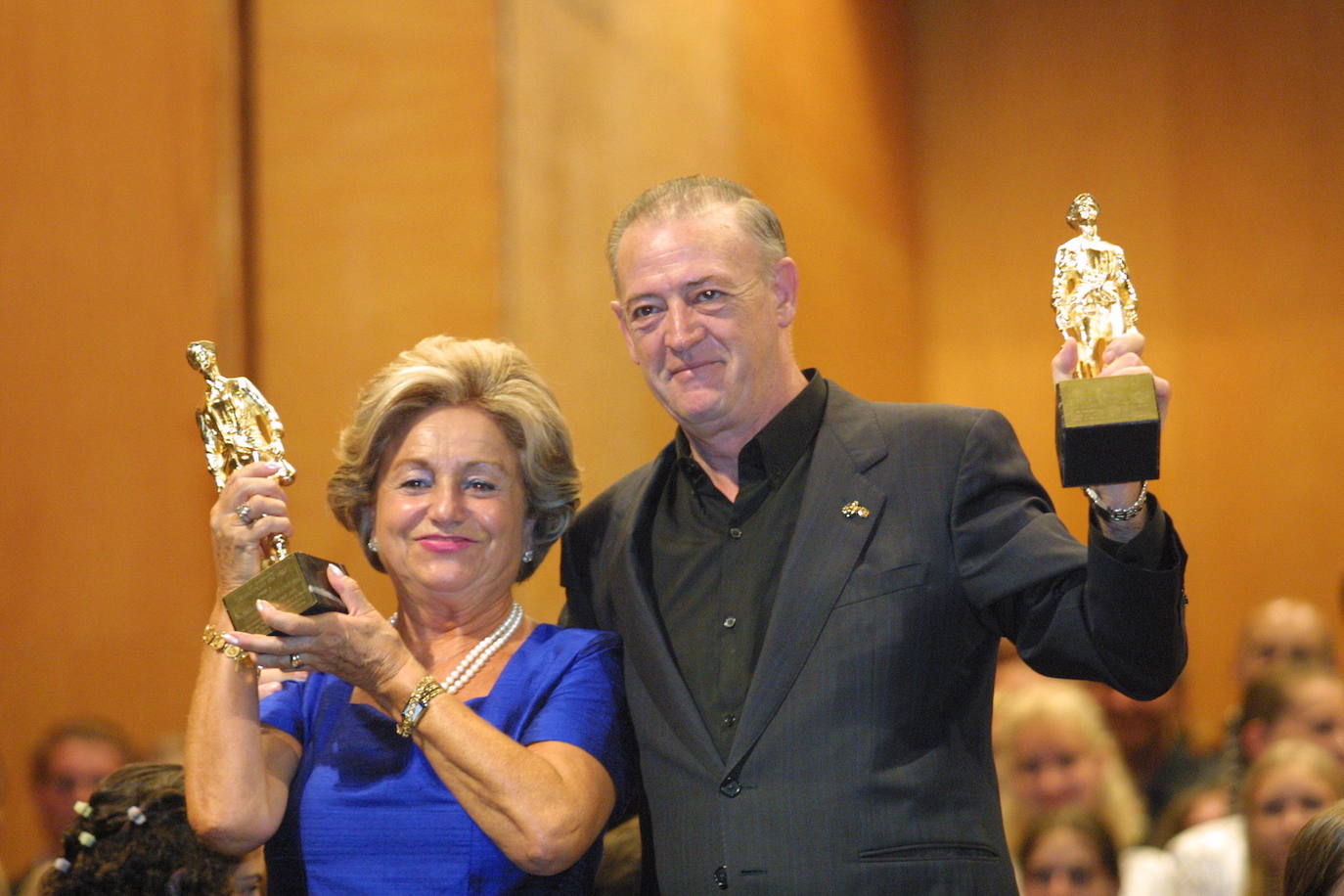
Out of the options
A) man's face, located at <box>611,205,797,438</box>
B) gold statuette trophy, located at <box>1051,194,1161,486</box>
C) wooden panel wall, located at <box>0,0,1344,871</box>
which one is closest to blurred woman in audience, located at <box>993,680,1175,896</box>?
wooden panel wall, located at <box>0,0,1344,871</box>

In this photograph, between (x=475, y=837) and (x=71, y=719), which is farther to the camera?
(x=71, y=719)

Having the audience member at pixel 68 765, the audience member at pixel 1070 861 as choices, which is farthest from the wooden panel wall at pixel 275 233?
the audience member at pixel 1070 861

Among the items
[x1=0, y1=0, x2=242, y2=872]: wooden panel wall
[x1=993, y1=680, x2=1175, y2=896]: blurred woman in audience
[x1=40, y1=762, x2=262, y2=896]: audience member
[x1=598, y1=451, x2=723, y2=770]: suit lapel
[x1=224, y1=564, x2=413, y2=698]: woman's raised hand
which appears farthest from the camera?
[x1=0, y1=0, x2=242, y2=872]: wooden panel wall

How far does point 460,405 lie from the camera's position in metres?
2.39

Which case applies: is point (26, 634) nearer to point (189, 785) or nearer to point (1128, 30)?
point (189, 785)

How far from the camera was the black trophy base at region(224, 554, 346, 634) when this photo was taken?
200 centimetres

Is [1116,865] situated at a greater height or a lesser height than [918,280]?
lesser

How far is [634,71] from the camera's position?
4.41 meters

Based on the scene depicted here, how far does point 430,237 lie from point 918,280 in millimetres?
2596

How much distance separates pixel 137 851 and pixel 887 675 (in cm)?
110

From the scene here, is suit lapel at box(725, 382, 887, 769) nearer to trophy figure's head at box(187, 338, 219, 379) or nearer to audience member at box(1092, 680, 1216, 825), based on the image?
trophy figure's head at box(187, 338, 219, 379)

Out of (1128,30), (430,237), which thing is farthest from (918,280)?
(430,237)

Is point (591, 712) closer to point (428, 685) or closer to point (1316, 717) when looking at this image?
point (428, 685)

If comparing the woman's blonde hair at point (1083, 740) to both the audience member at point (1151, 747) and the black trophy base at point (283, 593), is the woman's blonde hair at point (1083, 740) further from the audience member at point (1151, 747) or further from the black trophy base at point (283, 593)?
the black trophy base at point (283, 593)
